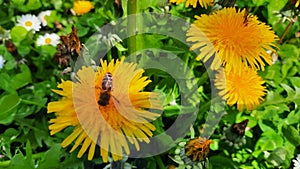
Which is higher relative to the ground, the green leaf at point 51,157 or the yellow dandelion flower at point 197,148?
the yellow dandelion flower at point 197,148

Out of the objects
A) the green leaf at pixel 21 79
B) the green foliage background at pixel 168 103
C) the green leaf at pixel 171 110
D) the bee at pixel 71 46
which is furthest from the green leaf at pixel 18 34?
the green leaf at pixel 171 110

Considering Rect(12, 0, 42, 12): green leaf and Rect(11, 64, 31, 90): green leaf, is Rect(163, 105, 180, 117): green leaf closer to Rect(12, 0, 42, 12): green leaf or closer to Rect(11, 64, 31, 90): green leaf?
Rect(11, 64, 31, 90): green leaf

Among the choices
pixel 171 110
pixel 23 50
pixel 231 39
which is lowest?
pixel 171 110

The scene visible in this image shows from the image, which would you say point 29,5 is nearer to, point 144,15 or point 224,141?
point 144,15

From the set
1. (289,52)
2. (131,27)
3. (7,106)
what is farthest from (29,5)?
(289,52)

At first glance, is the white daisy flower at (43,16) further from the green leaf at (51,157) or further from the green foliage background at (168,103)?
the green leaf at (51,157)

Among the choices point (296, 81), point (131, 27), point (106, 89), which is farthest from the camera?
point (296, 81)

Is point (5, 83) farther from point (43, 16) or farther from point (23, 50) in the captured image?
point (43, 16)
